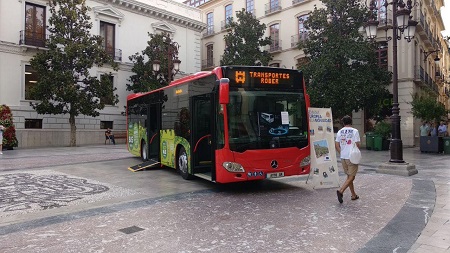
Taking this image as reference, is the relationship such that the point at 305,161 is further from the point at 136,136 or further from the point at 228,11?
the point at 228,11

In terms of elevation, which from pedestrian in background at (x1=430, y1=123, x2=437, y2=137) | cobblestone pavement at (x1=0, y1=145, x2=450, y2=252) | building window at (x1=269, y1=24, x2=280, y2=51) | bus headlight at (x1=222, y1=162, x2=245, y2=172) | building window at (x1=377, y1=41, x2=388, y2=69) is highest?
building window at (x1=269, y1=24, x2=280, y2=51)

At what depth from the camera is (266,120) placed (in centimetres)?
776

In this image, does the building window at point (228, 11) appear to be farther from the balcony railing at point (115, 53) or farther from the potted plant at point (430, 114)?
the potted plant at point (430, 114)

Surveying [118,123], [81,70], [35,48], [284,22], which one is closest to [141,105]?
[81,70]

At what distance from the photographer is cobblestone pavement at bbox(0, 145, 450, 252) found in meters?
4.57

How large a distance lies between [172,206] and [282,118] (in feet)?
10.4

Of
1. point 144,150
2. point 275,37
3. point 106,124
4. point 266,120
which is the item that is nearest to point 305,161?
point 266,120

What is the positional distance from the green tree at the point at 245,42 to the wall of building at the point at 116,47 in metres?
6.83

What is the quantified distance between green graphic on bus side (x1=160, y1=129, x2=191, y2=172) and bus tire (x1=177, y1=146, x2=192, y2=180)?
18 cm

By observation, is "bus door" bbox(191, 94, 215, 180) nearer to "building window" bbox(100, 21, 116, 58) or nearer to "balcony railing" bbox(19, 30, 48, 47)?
"balcony railing" bbox(19, 30, 48, 47)

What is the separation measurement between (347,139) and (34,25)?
2564cm

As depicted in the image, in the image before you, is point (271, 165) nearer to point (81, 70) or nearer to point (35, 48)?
point (81, 70)

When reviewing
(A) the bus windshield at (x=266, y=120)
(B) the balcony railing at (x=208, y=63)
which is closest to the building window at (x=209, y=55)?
(B) the balcony railing at (x=208, y=63)

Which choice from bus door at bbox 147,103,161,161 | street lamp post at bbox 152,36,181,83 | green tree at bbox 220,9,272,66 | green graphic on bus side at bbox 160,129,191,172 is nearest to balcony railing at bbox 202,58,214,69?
green tree at bbox 220,9,272,66
